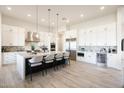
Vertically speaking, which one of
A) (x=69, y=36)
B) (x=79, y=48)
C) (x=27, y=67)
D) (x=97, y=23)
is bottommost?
(x=27, y=67)

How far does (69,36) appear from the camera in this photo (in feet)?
25.7

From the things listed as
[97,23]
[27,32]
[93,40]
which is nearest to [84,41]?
[93,40]

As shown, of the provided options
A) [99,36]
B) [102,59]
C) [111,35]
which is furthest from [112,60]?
[99,36]

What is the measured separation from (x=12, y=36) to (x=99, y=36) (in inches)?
227

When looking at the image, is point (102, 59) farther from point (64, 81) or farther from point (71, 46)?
point (64, 81)

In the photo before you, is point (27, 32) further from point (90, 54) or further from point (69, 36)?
point (90, 54)

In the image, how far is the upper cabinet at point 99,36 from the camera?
5086 millimetres

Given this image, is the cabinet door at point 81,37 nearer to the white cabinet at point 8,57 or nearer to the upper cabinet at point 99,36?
the upper cabinet at point 99,36

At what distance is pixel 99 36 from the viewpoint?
576 centimetres

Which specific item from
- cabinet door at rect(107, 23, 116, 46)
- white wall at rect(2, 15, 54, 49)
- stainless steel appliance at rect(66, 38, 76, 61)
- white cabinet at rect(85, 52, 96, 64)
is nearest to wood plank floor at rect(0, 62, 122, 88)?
cabinet door at rect(107, 23, 116, 46)
